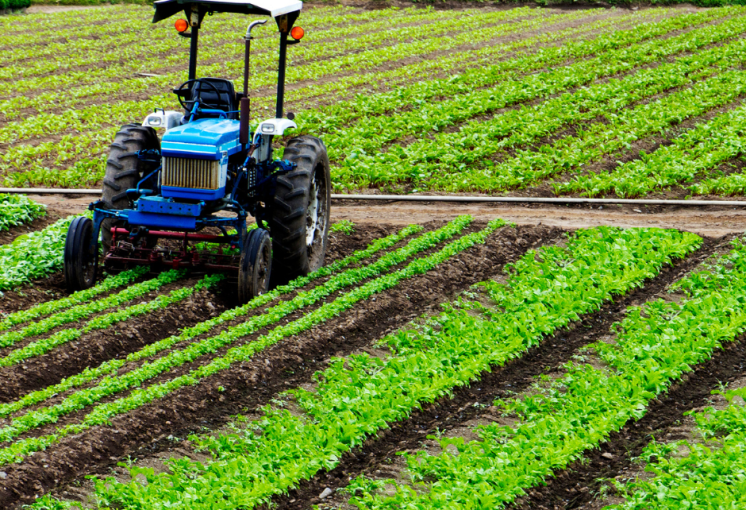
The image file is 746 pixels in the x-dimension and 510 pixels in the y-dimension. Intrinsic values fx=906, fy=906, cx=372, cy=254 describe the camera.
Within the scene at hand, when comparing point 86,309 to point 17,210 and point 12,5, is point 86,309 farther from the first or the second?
point 12,5

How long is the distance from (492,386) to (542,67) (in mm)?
16336

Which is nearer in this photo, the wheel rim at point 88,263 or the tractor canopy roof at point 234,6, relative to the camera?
the tractor canopy roof at point 234,6

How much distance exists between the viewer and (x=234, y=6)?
903cm

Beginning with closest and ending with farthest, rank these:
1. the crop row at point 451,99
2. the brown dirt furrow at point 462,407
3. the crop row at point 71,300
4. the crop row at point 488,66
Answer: the brown dirt furrow at point 462,407 → the crop row at point 71,300 → the crop row at point 451,99 → the crop row at point 488,66

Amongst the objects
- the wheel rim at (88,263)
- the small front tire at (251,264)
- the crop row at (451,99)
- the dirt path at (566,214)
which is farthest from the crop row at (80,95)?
the small front tire at (251,264)

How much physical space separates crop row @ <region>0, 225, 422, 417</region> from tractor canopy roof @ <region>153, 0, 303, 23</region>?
2805 millimetres

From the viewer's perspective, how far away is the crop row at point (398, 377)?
220 inches

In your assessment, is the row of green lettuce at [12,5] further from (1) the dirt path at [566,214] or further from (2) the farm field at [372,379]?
(2) the farm field at [372,379]

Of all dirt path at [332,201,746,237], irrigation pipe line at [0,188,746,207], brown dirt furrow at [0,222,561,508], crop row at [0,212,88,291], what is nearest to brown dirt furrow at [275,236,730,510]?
brown dirt furrow at [0,222,561,508]

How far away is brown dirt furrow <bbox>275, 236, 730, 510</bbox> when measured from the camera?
5.96 metres

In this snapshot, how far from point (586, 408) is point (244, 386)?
2.65m

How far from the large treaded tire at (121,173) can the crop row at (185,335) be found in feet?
A: 5.94

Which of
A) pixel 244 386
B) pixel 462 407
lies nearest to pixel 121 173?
pixel 244 386

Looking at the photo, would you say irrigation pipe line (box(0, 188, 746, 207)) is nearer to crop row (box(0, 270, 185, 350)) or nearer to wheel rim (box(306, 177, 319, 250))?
wheel rim (box(306, 177, 319, 250))
